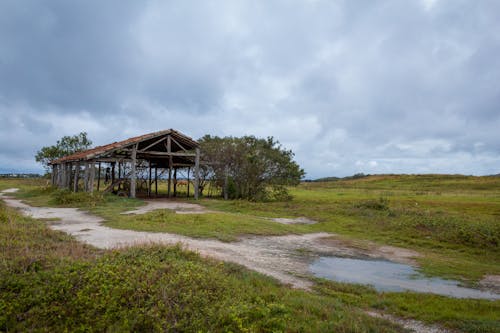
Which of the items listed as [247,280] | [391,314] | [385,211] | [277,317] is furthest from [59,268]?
[385,211]

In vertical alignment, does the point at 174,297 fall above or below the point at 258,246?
above

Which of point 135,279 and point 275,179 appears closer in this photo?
point 135,279

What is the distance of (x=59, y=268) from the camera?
5754 mm

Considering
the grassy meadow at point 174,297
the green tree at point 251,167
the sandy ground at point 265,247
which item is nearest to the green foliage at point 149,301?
the grassy meadow at point 174,297

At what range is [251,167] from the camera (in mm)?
26641

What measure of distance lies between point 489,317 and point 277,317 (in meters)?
3.55

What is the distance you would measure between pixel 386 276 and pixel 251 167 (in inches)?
752

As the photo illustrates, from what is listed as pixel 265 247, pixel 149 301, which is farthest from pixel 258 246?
pixel 149 301

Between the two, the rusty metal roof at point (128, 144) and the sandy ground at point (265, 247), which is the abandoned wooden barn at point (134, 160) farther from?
the sandy ground at point (265, 247)

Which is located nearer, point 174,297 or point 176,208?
point 174,297

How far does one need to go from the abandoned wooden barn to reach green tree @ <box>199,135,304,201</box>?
192 centimetres

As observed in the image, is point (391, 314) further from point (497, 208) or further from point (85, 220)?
point (497, 208)

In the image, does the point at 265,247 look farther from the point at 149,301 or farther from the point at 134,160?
the point at 134,160

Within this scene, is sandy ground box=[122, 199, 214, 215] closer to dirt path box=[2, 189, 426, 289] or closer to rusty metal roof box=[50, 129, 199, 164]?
dirt path box=[2, 189, 426, 289]
